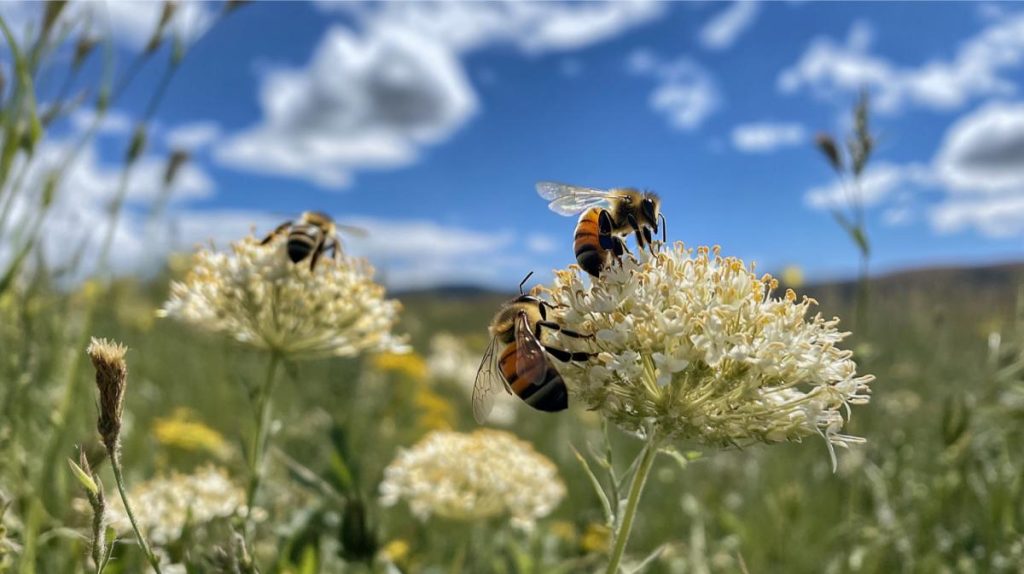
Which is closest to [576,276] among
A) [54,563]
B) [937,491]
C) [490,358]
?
[490,358]

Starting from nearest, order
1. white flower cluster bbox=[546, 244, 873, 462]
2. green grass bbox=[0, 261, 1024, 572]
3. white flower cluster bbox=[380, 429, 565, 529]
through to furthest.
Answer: white flower cluster bbox=[546, 244, 873, 462] < green grass bbox=[0, 261, 1024, 572] < white flower cluster bbox=[380, 429, 565, 529]

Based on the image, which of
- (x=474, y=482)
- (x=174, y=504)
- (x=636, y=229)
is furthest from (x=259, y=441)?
(x=636, y=229)

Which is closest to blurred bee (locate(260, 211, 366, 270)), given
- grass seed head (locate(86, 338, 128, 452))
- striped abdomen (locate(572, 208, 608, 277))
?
striped abdomen (locate(572, 208, 608, 277))

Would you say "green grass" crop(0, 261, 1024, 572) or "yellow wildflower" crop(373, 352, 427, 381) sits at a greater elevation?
"yellow wildflower" crop(373, 352, 427, 381)

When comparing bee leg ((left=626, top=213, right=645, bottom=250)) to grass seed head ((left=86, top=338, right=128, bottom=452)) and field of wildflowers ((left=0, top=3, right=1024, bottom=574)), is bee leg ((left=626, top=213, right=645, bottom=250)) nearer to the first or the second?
field of wildflowers ((left=0, top=3, right=1024, bottom=574))

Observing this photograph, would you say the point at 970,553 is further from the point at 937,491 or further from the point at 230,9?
the point at 230,9

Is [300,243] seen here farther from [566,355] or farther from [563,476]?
[563,476]
